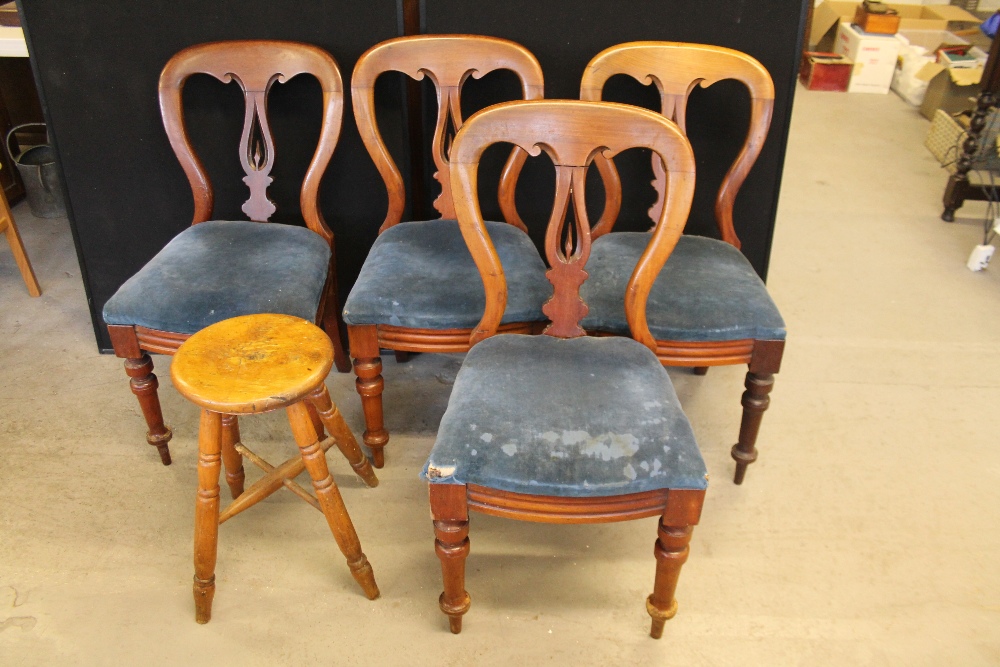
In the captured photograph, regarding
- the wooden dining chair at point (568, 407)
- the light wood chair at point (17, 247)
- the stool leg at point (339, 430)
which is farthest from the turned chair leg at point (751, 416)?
the light wood chair at point (17, 247)

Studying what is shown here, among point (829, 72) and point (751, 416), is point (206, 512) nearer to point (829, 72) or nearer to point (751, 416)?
point (751, 416)

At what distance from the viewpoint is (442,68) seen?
6.89ft

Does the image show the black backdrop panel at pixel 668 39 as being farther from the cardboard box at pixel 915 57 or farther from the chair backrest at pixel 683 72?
the cardboard box at pixel 915 57

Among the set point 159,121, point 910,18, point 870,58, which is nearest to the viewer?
point 159,121

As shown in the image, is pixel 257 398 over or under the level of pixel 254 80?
under

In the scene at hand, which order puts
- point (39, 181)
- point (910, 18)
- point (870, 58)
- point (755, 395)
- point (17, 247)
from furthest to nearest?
point (910, 18) < point (870, 58) < point (39, 181) < point (17, 247) < point (755, 395)

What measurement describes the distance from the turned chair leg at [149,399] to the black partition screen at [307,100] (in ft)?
2.03

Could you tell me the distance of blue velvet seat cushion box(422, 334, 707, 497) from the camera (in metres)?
1.49

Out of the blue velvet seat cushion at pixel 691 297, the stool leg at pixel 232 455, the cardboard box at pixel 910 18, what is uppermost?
the cardboard box at pixel 910 18

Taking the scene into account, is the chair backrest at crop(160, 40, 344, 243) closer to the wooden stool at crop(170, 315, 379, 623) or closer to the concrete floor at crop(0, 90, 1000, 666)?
the wooden stool at crop(170, 315, 379, 623)

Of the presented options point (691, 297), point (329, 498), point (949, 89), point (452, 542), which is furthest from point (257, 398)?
point (949, 89)

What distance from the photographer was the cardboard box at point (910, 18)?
5008mm

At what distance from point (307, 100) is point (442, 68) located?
1.48 ft

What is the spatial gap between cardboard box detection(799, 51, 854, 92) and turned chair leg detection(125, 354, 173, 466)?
428 cm
